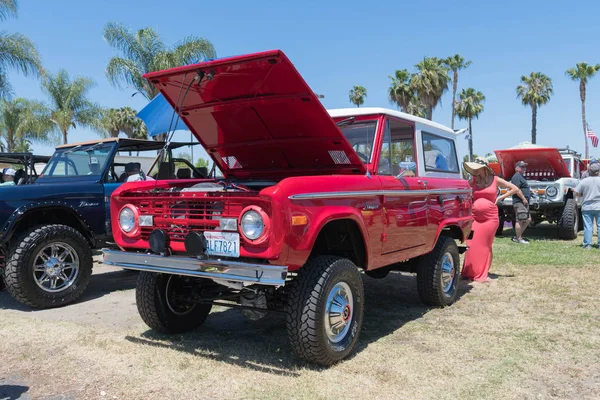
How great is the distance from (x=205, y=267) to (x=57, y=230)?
124 inches

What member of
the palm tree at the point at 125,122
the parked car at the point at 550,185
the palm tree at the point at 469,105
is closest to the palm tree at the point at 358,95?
the palm tree at the point at 469,105

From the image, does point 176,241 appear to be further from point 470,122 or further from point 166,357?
point 470,122

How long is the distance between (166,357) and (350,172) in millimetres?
2142

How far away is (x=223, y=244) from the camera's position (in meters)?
3.40

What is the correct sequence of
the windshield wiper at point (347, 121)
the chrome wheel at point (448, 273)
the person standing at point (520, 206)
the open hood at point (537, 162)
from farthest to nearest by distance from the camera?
the open hood at point (537, 162), the person standing at point (520, 206), the chrome wheel at point (448, 273), the windshield wiper at point (347, 121)

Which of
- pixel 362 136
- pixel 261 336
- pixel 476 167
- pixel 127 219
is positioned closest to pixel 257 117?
pixel 362 136

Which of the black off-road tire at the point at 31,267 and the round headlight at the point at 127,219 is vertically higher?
the round headlight at the point at 127,219

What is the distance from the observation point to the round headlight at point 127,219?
→ 397 cm

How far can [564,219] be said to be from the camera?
10906mm

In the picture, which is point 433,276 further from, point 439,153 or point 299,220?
point 299,220

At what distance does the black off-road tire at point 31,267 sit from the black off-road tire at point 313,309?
3384mm

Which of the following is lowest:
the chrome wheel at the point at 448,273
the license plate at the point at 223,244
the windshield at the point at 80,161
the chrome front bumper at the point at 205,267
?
the chrome wheel at the point at 448,273

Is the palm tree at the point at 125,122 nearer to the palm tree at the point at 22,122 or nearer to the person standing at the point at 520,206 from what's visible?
the palm tree at the point at 22,122

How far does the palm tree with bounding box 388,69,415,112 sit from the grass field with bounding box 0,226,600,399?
3083cm
